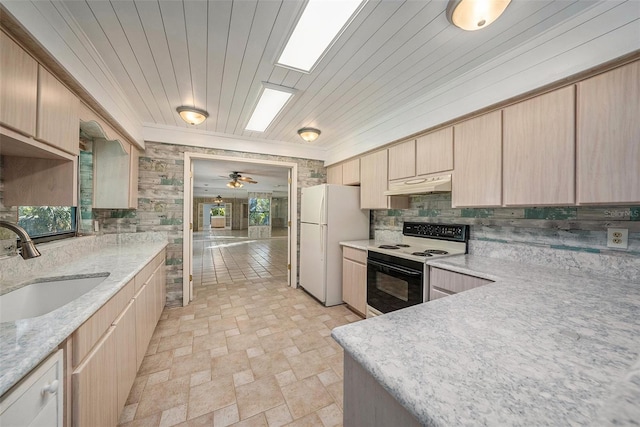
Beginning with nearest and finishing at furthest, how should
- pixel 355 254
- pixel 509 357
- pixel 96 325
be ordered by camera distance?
1. pixel 509 357
2. pixel 96 325
3. pixel 355 254

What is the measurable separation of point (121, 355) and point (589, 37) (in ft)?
10.7

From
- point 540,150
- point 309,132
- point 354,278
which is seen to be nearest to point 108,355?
point 354,278

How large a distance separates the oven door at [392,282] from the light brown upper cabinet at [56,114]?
99.9 inches

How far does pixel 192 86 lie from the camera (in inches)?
83.4

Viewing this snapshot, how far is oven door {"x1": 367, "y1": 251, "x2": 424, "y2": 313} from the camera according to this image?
6.79ft

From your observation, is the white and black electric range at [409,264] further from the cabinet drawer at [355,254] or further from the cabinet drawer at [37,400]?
the cabinet drawer at [37,400]

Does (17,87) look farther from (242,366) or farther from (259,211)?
(259,211)

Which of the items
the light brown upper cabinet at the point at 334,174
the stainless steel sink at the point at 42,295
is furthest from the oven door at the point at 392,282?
the stainless steel sink at the point at 42,295

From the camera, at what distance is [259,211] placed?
11.3 meters

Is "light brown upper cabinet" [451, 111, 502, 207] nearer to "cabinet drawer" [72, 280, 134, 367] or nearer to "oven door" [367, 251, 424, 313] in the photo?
"oven door" [367, 251, 424, 313]

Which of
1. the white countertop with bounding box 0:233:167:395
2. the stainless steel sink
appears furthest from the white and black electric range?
the stainless steel sink

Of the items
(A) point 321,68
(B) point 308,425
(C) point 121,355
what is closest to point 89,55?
(A) point 321,68

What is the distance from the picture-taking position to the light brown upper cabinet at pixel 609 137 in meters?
1.24

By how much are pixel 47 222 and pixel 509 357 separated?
309cm
